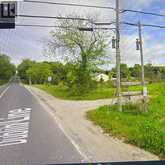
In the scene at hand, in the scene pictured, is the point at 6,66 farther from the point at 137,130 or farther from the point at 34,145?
the point at 34,145

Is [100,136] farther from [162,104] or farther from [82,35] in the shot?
[82,35]

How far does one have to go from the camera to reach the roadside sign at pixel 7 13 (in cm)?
1231

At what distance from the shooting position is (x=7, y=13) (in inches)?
492

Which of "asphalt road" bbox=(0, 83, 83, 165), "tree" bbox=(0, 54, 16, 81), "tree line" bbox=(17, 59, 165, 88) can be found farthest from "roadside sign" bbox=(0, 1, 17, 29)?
"tree" bbox=(0, 54, 16, 81)

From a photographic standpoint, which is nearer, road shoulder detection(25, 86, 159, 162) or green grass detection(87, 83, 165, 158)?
road shoulder detection(25, 86, 159, 162)

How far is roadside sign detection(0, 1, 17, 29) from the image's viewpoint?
1231 centimetres

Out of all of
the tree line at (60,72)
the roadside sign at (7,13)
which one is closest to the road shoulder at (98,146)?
the roadside sign at (7,13)

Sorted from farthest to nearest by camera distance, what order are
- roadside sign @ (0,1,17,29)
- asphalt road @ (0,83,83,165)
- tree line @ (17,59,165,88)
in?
tree line @ (17,59,165,88), roadside sign @ (0,1,17,29), asphalt road @ (0,83,83,165)

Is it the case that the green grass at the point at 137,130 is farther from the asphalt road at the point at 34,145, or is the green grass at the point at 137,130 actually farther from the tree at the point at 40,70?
the tree at the point at 40,70

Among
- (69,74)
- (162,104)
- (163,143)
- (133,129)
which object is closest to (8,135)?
(133,129)

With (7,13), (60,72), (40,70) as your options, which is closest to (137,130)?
(7,13)

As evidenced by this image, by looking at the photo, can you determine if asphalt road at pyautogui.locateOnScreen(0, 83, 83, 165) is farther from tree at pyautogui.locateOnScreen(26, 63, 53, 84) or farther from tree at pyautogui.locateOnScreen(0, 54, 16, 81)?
tree at pyautogui.locateOnScreen(0, 54, 16, 81)

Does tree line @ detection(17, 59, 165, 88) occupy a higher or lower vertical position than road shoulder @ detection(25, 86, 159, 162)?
higher

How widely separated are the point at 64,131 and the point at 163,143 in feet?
14.5
